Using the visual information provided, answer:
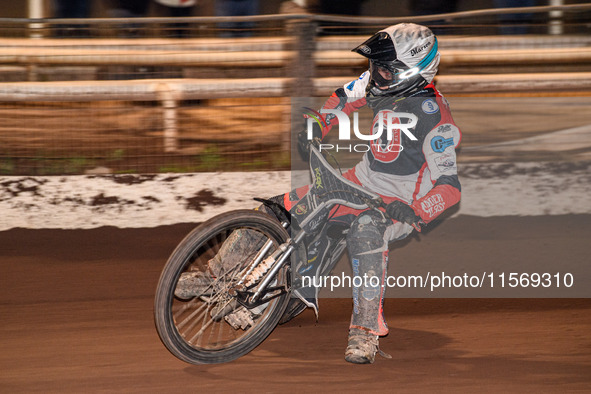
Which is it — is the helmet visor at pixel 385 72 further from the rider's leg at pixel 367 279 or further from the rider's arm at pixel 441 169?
the rider's leg at pixel 367 279

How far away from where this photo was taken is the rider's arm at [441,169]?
408cm

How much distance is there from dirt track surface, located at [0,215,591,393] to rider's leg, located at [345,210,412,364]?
0.38ft

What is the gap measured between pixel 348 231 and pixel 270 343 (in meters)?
0.86

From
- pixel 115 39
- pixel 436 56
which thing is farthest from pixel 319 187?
pixel 115 39

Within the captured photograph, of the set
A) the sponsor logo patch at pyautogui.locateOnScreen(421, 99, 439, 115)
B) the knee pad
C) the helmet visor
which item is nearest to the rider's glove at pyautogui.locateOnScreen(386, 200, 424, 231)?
the knee pad

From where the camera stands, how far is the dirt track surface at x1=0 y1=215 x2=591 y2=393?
13.4 ft

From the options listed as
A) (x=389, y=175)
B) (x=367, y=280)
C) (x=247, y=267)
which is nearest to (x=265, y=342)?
(x=247, y=267)

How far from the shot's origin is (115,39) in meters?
7.57

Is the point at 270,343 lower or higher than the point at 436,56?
lower

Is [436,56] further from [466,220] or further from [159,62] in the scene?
[159,62]

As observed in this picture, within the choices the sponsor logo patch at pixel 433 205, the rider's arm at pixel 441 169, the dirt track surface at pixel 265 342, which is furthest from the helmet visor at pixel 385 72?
the dirt track surface at pixel 265 342

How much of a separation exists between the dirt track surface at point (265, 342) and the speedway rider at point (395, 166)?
0.29 meters

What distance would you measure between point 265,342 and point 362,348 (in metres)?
0.67

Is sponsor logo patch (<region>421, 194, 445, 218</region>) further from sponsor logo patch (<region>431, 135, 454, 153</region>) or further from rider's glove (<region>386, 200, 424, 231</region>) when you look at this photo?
sponsor logo patch (<region>431, 135, 454, 153</region>)
